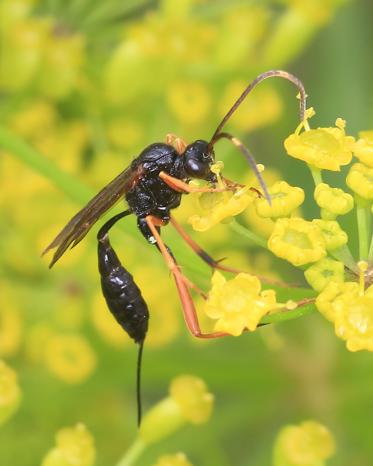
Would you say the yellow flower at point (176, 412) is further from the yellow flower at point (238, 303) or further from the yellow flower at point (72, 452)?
the yellow flower at point (238, 303)

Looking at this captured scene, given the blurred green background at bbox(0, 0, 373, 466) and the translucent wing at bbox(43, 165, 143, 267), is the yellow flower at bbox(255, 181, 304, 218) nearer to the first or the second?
the translucent wing at bbox(43, 165, 143, 267)

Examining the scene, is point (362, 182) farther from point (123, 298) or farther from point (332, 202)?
point (123, 298)

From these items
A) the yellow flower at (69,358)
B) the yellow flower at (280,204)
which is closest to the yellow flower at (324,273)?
the yellow flower at (280,204)

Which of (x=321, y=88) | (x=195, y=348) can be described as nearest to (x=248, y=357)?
(x=195, y=348)

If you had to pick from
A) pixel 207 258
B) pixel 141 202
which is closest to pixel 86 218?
pixel 141 202

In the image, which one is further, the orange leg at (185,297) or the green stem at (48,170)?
the green stem at (48,170)

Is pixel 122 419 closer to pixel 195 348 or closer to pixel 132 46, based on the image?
pixel 195 348

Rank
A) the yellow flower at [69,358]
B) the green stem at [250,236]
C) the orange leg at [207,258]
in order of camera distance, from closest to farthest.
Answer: the green stem at [250,236] → the orange leg at [207,258] → the yellow flower at [69,358]
